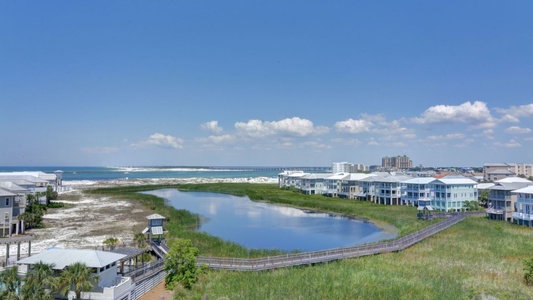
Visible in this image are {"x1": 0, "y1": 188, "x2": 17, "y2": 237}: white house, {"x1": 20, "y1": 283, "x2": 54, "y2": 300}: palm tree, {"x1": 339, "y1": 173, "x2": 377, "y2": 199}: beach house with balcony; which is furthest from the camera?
{"x1": 339, "y1": 173, "x2": 377, "y2": 199}: beach house with balcony

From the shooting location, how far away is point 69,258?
21.0 meters

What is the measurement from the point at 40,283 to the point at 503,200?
2433 inches

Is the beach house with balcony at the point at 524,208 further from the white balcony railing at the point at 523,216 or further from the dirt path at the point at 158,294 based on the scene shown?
the dirt path at the point at 158,294

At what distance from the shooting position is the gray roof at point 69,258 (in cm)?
2044

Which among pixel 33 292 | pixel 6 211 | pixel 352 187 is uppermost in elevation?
pixel 352 187

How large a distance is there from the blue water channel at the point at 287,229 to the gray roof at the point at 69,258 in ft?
78.9

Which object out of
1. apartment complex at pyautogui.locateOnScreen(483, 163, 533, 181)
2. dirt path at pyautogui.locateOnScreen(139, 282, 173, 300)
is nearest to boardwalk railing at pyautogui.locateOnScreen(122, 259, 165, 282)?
dirt path at pyautogui.locateOnScreen(139, 282, 173, 300)

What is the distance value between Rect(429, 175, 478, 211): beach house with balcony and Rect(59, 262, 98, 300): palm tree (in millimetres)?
68837

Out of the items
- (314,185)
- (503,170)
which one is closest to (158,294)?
(314,185)

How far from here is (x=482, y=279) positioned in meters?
27.8

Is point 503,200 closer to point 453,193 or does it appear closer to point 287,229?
point 453,193

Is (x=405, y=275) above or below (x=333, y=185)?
below

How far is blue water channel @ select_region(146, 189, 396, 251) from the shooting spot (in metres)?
46.1

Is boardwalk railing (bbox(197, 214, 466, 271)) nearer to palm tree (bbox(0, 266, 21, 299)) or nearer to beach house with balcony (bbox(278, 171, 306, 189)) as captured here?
palm tree (bbox(0, 266, 21, 299))
